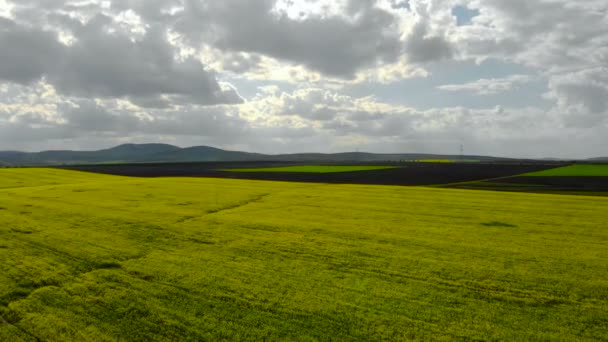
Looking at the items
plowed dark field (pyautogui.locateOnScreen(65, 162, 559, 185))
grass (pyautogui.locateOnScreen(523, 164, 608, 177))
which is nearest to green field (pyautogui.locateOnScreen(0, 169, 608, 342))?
plowed dark field (pyautogui.locateOnScreen(65, 162, 559, 185))

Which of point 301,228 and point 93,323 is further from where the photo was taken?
point 301,228

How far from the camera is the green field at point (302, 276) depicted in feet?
33.6

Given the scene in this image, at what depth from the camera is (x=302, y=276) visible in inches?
552

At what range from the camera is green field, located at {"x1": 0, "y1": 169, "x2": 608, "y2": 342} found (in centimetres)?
1025

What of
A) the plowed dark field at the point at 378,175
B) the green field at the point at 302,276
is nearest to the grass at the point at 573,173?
the plowed dark field at the point at 378,175

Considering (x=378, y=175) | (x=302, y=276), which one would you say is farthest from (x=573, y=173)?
(x=302, y=276)

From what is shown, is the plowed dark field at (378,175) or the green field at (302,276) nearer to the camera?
the green field at (302,276)

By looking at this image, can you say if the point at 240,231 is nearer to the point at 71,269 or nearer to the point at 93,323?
the point at 71,269

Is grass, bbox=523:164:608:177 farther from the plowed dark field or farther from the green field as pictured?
the green field

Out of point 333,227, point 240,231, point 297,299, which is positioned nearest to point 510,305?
point 297,299

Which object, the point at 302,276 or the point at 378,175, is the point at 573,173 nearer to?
the point at 378,175

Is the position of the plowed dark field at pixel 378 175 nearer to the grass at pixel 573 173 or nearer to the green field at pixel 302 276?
the grass at pixel 573 173

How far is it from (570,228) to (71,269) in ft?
87.7

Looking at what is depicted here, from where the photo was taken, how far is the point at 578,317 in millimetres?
10578
